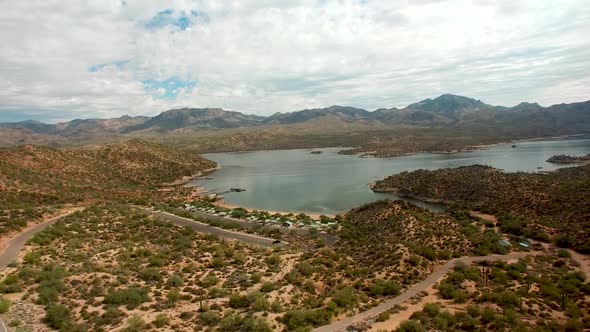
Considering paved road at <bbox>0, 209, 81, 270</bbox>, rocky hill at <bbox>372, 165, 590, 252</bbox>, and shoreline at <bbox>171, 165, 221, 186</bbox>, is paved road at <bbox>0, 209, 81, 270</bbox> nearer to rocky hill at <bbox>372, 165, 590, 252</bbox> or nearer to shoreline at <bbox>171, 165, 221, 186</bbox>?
rocky hill at <bbox>372, 165, 590, 252</bbox>

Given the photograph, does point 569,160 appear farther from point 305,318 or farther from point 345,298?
point 305,318

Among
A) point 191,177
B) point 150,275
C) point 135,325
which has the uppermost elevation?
point 135,325

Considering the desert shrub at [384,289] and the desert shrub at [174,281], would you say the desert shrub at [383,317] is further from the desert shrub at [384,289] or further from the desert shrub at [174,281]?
the desert shrub at [174,281]

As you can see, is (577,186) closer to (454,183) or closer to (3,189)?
(454,183)

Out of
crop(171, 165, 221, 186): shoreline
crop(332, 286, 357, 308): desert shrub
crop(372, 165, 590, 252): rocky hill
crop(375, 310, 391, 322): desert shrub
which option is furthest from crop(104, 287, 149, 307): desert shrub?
crop(171, 165, 221, 186): shoreline

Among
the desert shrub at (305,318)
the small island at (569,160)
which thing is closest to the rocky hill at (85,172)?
the desert shrub at (305,318)

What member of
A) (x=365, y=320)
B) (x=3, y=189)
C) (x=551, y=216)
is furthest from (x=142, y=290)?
(x=551, y=216)

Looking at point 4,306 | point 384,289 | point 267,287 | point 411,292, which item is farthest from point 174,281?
point 411,292
